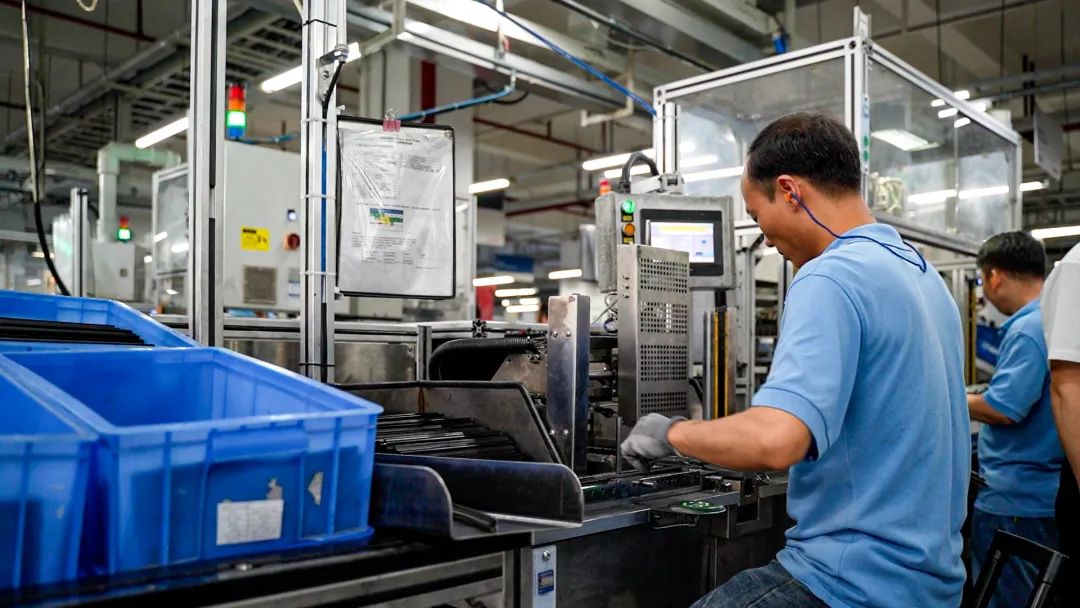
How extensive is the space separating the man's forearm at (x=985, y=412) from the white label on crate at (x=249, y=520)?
214cm

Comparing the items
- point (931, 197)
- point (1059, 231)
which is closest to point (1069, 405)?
point (931, 197)

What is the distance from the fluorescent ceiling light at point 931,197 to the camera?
12.8 ft

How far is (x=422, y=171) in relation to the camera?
2.28 m

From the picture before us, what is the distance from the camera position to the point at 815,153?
4.87 feet

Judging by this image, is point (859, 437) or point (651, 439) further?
point (651, 439)

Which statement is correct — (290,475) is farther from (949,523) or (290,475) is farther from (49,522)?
(949,523)

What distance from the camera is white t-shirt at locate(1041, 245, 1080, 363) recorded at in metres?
1.87

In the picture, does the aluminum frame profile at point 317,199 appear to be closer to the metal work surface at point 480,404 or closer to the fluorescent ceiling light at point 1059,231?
the metal work surface at point 480,404

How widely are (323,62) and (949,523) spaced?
5.59 feet

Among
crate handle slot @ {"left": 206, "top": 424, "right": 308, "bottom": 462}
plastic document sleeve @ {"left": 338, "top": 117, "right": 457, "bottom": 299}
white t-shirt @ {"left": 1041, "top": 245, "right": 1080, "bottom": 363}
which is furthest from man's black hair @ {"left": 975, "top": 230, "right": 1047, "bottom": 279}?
crate handle slot @ {"left": 206, "top": 424, "right": 308, "bottom": 462}

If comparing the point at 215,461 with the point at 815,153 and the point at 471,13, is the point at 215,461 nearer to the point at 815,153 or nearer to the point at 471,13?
the point at 815,153

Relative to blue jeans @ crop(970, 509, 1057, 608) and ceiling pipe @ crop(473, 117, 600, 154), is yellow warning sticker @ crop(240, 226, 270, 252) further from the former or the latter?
ceiling pipe @ crop(473, 117, 600, 154)

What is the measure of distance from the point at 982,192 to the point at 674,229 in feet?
8.82

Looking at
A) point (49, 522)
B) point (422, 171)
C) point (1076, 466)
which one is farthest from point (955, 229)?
point (49, 522)
